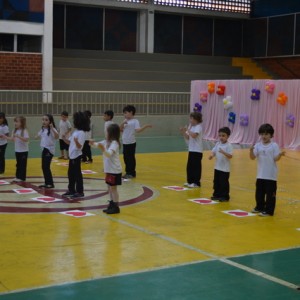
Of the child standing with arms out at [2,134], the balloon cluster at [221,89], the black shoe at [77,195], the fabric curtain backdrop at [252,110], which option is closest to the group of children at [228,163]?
the black shoe at [77,195]

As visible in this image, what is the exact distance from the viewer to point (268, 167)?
26.8 feet

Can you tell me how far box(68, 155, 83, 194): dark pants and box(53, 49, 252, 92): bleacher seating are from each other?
15084 millimetres

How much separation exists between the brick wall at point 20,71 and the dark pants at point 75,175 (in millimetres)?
13463

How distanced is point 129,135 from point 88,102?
995 centimetres

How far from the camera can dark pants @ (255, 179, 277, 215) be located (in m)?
8.20

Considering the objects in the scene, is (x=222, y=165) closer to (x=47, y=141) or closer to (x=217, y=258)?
(x=47, y=141)

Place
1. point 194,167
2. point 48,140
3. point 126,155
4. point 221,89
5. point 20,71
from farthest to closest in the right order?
point 20,71 < point 221,89 < point 126,155 < point 194,167 < point 48,140

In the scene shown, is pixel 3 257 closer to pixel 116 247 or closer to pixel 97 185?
pixel 116 247

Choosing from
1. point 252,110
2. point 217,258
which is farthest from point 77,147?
point 252,110

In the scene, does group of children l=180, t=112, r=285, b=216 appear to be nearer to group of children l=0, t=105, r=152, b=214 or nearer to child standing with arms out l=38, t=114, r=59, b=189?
group of children l=0, t=105, r=152, b=214

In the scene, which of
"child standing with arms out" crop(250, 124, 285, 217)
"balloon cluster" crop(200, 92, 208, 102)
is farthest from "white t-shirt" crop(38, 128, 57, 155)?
"balloon cluster" crop(200, 92, 208, 102)

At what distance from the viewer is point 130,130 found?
1153 centimetres

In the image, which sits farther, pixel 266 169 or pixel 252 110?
pixel 252 110

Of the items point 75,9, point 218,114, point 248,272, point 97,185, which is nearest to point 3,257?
point 248,272
